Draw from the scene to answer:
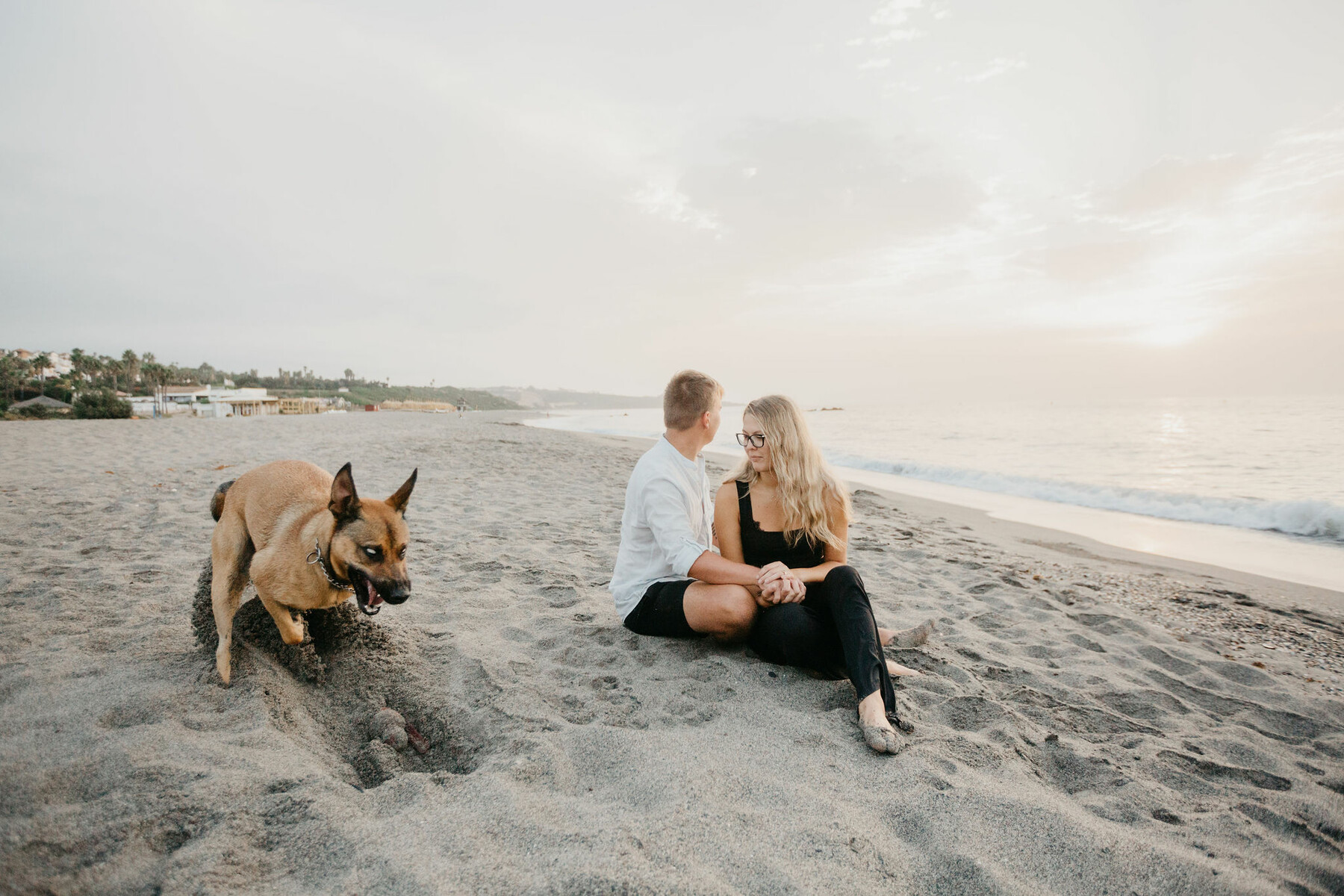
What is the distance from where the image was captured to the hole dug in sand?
261 cm

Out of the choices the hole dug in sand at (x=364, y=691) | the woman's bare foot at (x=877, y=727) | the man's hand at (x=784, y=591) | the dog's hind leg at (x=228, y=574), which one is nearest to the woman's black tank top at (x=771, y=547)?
the man's hand at (x=784, y=591)

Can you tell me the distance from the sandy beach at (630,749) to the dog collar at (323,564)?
600 mm

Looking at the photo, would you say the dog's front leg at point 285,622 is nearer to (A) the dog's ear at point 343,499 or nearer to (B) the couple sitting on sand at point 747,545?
(A) the dog's ear at point 343,499

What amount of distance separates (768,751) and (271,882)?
186 cm

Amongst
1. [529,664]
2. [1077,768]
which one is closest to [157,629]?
[529,664]

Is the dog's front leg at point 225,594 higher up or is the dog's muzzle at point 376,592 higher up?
the dog's muzzle at point 376,592

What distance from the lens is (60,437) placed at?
49.1 ft

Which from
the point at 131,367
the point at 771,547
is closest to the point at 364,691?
the point at 771,547

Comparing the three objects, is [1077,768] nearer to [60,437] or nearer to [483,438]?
[483,438]

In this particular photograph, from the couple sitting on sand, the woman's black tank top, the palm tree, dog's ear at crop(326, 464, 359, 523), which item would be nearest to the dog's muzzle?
dog's ear at crop(326, 464, 359, 523)

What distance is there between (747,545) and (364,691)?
2.36 metres

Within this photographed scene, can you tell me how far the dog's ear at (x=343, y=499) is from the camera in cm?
277

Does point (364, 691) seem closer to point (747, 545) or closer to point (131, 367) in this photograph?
point (747, 545)

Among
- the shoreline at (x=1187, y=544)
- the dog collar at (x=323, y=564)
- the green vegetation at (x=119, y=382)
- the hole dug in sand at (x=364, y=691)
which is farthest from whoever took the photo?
the green vegetation at (x=119, y=382)
